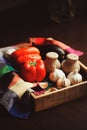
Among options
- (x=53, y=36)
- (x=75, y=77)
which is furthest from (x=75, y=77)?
(x=53, y=36)

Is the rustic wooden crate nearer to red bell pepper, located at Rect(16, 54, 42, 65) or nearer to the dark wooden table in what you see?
the dark wooden table

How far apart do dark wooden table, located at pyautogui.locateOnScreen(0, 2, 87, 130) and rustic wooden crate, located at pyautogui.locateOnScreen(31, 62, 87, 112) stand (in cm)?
2

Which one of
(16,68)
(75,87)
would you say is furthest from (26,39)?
(75,87)

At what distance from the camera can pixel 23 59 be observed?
4.33 feet

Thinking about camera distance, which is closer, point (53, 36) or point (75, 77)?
point (75, 77)

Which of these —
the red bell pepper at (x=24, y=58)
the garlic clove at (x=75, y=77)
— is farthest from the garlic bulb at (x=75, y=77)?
the red bell pepper at (x=24, y=58)

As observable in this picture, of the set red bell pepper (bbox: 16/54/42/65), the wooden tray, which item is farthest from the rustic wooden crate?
red bell pepper (bbox: 16/54/42/65)

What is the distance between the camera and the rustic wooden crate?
1207 millimetres

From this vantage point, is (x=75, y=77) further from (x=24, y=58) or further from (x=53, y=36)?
(x=53, y=36)

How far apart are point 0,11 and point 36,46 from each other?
0.52m

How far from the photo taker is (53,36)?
1.71 metres

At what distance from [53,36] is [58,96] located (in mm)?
519

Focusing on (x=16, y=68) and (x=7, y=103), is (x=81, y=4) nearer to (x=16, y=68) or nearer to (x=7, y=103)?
(x=16, y=68)

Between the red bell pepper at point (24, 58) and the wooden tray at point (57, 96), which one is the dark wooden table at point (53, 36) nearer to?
the wooden tray at point (57, 96)
